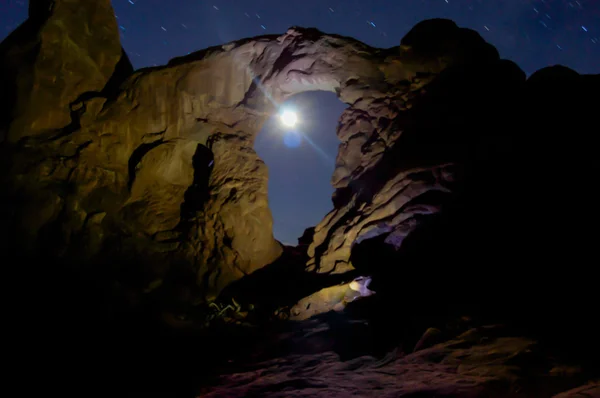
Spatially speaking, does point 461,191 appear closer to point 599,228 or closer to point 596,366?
point 599,228

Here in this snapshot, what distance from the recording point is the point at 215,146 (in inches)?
384

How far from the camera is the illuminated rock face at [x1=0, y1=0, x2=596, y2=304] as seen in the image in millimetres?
7500

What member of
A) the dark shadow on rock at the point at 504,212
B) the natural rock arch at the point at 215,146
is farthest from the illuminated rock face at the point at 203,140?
the dark shadow on rock at the point at 504,212

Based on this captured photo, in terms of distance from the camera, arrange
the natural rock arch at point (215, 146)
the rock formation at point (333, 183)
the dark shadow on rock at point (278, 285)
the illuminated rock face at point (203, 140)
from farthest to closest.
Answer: the dark shadow on rock at point (278, 285), the natural rock arch at point (215, 146), the illuminated rock face at point (203, 140), the rock formation at point (333, 183)

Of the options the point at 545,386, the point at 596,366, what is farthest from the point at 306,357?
the point at 596,366

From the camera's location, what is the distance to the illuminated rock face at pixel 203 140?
750 cm

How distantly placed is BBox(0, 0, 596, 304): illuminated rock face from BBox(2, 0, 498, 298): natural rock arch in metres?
0.03

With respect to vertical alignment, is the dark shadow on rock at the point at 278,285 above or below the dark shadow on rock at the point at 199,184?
below

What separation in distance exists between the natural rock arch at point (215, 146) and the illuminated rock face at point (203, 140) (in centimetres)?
3

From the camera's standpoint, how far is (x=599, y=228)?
4387mm

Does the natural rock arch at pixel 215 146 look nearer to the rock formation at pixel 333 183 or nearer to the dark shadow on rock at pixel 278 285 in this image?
the rock formation at pixel 333 183

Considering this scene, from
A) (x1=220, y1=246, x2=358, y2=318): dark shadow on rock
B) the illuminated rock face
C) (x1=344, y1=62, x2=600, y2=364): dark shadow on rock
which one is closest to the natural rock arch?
the illuminated rock face

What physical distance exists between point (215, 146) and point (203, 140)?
0.66 metres

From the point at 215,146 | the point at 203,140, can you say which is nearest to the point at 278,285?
the point at 215,146
